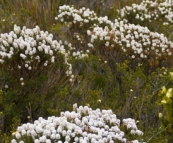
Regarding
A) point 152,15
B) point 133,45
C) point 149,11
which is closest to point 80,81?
point 133,45

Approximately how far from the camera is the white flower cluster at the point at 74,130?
8.63 feet

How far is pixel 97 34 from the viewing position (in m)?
5.50

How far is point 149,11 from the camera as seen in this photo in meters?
7.91

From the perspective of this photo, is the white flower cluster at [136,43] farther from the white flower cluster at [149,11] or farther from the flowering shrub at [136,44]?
the white flower cluster at [149,11]

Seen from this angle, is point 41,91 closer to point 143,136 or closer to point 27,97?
point 27,97

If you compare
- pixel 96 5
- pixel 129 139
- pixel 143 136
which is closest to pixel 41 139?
pixel 129 139

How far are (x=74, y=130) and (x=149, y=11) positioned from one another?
18.5 feet

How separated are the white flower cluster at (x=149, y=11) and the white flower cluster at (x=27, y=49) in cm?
353

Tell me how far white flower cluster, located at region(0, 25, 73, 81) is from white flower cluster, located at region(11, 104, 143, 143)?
1.11 meters

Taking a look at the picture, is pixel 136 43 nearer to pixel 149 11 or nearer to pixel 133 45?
pixel 133 45

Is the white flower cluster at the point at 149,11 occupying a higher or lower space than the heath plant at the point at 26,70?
higher

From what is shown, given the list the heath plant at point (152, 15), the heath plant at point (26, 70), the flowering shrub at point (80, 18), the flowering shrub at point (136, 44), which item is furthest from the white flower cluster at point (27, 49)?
the heath plant at point (152, 15)

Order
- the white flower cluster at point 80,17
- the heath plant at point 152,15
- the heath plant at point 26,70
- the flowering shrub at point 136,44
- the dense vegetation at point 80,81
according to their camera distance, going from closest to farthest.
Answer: the dense vegetation at point 80,81, the heath plant at point 26,70, the flowering shrub at point 136,44, the white flower cluster at point 80,17, the heath plant at point 152,15

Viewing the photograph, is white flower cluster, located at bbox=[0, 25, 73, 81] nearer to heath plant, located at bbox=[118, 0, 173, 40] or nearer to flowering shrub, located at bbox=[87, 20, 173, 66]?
flowering shrub, located at bbox=[87, 20, 173, 66]
